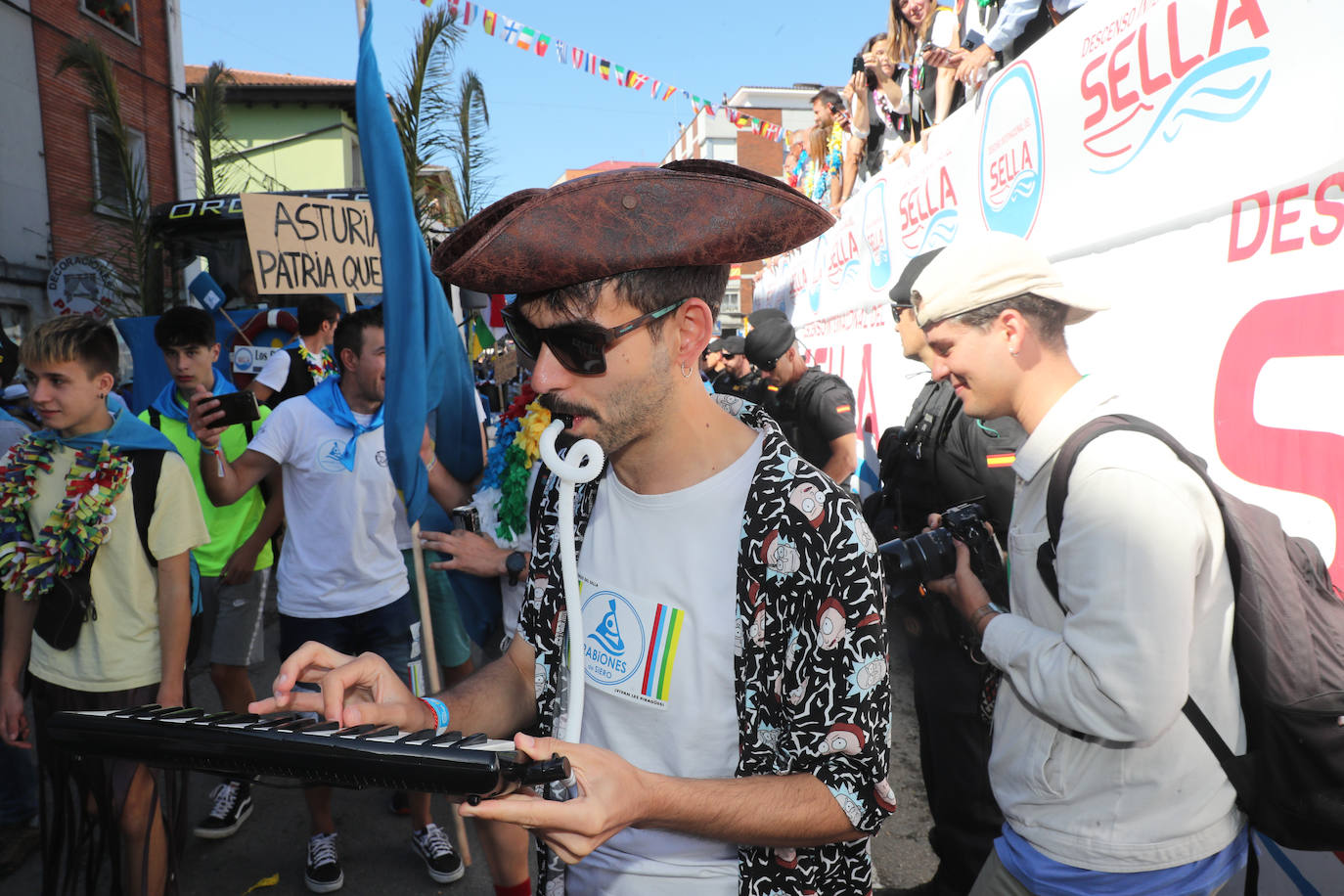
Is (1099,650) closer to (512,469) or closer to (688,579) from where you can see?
(688,579)

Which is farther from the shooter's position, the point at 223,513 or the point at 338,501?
the point at 223,513

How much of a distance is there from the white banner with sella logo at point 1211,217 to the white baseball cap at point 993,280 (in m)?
0.37

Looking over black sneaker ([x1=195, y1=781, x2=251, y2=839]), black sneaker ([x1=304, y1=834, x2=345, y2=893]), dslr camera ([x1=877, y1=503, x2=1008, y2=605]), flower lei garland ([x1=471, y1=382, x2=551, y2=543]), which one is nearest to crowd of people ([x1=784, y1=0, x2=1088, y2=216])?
flower lei garland ([x1=471, y1=382, x2=551, y2=543])

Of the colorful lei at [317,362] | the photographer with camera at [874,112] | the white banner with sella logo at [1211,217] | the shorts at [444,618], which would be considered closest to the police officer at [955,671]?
the white banner with sella logo at [1211,217]

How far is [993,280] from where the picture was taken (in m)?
1.88

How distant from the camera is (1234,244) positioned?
7.45ft

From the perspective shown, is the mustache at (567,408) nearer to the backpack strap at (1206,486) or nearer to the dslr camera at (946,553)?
the backpack strap at (1206,486)

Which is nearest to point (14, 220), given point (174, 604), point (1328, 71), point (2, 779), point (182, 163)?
point (182, 163)

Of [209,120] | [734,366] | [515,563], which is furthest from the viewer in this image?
[209,120]

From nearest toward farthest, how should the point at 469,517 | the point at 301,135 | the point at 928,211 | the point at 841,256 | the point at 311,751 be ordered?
the point at 311,751 → the point at 469,517 → the point at 928,211 → the point at 841,256 → the point at 301,135

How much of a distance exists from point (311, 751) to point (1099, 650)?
1.35 meters

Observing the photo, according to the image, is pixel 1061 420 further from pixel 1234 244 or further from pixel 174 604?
pixel 174 604

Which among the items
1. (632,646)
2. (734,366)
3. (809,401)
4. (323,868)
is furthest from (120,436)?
(734,366)

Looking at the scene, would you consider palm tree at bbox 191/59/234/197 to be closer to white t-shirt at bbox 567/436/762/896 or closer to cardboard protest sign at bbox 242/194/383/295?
cardboard protest sign at bbox 242/194/383/295
